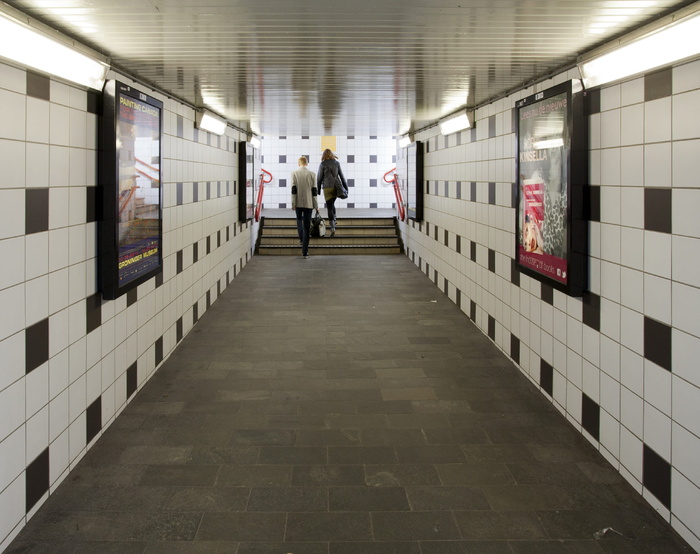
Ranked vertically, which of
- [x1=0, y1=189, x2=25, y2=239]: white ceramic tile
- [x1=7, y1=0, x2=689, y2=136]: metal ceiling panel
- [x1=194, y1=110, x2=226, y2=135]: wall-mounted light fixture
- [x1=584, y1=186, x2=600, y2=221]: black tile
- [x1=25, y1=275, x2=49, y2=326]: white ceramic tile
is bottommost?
[x1=25, y1=275, x2=49, y2=326]: white ceramic tile

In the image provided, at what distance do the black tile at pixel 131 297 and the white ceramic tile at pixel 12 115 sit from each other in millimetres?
1690

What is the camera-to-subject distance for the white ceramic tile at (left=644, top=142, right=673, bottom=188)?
287 centimetres

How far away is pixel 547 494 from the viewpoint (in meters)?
3.12

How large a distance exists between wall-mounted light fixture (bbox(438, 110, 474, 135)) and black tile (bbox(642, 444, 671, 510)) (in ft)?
14.8

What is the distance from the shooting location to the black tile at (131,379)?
433 cm

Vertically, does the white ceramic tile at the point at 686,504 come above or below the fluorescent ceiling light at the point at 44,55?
below

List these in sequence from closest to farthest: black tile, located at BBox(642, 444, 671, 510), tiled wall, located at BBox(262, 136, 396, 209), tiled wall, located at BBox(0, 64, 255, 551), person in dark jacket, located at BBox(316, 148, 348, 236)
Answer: tiled wall, located at BBox(0, 64, 255, 551), black tile, located at BBox(642, 444, 671, 510), person in dark jacket, located at BBox(316, 148, 348, 236), tiled wall, located at BBox(262, 136, 396, 209)

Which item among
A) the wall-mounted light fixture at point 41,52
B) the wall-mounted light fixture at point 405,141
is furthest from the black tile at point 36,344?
the wall-mounted light fixture at point 405,141

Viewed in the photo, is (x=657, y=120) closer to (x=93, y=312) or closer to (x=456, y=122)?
(x=93, y=312)

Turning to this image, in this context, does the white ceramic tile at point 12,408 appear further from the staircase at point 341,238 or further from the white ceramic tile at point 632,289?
the staircase at point 341,238

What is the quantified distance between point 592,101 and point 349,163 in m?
12.2

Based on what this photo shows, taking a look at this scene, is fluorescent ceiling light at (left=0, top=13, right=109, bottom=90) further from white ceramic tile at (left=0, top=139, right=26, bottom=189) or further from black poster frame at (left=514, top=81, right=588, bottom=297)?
black poster frame at (left=514, top=81, right=588, bottom=297)

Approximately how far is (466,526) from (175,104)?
15.3 feet

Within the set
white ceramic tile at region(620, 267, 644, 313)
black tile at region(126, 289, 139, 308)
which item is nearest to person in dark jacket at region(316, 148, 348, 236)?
black tile at region(126, 289, 139, 308)
